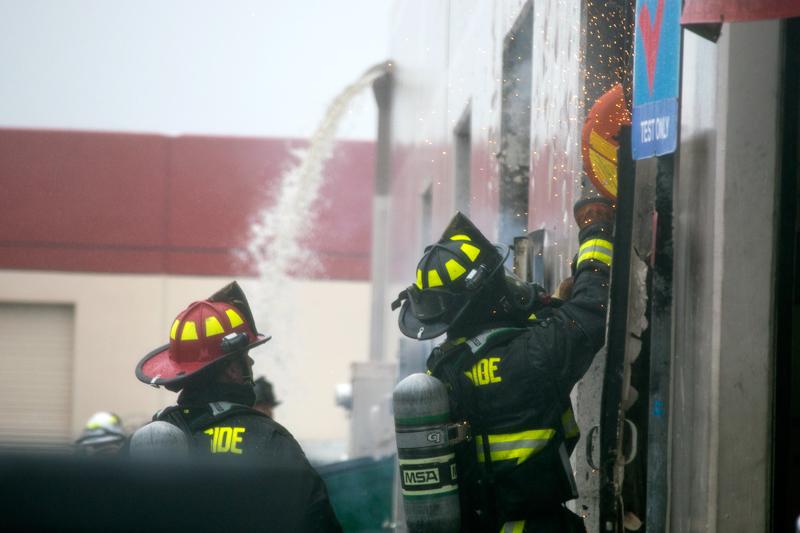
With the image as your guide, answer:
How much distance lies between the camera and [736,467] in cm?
367

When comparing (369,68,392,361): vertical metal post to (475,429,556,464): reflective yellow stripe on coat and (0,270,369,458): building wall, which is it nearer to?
(0,270,369,458): building wall

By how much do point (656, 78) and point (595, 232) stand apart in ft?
1.98

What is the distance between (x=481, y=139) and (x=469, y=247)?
3708mm

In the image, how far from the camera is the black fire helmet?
4.40 m

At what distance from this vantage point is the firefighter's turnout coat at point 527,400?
13.9ft

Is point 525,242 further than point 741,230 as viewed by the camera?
Yes

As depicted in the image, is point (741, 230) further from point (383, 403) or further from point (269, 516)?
point (383, 403)

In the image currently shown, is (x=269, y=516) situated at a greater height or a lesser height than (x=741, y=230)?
lesser

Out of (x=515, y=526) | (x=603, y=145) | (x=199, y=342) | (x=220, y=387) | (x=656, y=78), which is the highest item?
(x=656, y=78)

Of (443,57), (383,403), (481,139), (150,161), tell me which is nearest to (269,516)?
(481,139)

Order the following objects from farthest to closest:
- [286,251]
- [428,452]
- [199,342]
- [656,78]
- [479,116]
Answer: [286,251], [479,116], [199,342], [428,452], [656,78]

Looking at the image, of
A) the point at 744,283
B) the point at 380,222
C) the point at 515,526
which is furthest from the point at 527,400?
the point at 380,222

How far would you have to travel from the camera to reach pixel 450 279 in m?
4.44

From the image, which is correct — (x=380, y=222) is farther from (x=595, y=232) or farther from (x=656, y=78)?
(x=656, y=78)
